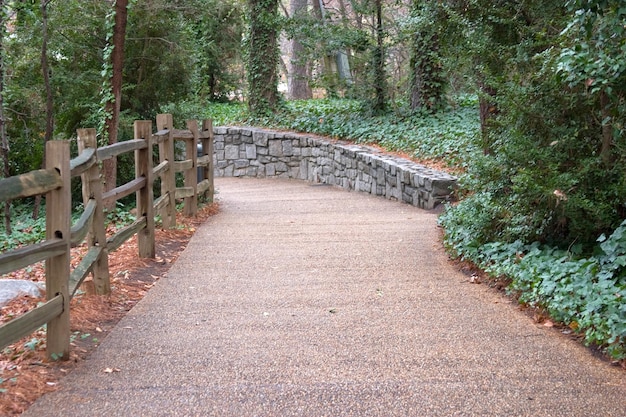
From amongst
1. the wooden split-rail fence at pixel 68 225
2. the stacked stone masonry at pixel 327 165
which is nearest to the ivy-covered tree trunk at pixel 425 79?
the stacked stone masonry at pixel 327 165

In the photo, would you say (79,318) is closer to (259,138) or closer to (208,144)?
(208,144)

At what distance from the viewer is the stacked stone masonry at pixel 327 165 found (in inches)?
480

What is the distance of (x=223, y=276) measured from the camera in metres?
7.10

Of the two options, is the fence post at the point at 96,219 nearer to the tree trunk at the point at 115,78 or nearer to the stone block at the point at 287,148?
the tree trunk at the point at 115,78

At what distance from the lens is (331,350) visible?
470 cm

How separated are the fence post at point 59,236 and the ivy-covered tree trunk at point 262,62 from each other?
652 inches

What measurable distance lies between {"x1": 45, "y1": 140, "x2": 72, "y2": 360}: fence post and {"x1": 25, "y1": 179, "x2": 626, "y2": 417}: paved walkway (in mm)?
243

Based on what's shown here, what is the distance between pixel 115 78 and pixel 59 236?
7.77 metres

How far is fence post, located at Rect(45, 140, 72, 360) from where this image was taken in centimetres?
436

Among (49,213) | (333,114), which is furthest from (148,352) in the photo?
(333,114)

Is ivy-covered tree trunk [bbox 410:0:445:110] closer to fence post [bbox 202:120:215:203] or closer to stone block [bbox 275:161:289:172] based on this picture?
stone block [bbox 275:161:289:172]

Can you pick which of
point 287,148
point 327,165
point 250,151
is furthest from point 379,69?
point 250,151

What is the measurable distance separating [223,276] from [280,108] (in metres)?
14.8

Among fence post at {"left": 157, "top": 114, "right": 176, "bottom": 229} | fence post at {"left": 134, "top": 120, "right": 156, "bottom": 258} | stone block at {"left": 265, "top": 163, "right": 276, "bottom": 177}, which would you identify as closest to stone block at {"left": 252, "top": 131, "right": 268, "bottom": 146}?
stone block at {"left": 265, "top": 163, "right": 276, "bottom": 177}
